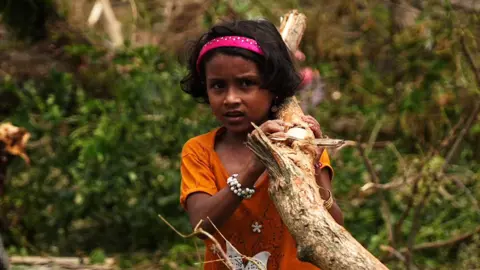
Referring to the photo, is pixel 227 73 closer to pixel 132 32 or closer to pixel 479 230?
pixel 479 230

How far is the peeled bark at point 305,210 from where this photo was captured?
2.12 metres

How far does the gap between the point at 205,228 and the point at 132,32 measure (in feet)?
16.3

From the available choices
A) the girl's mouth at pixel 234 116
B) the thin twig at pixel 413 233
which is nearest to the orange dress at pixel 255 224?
the girl's mouth at pixel 234 116

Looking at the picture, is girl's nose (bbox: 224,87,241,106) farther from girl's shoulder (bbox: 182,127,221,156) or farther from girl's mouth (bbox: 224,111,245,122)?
girl's shoulder (bbox: 182,127,221,156)

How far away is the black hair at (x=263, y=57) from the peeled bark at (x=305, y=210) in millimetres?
324

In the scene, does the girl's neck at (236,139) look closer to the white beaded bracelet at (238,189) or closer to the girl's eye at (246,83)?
the girl's eye at (246,83)

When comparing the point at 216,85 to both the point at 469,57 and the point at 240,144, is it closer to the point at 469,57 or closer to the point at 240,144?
the point at 240,144

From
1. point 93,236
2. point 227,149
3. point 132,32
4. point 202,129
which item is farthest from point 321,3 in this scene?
point 227,149

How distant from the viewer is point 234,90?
2729 millimetres

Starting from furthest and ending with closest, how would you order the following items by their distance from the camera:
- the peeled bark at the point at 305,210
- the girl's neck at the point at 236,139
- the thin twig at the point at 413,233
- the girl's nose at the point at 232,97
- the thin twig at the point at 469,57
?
the thin twig at the point at 469,57, the thin twig at the point at 413,233, the girl's neck at the point at 236,139, the girl's nose at the point at 232,97, the peeled bark at the point at 305,210

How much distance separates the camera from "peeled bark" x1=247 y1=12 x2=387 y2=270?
2.12 meters

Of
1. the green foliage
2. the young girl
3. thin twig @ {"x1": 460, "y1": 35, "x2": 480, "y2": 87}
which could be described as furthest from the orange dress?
the green foliage

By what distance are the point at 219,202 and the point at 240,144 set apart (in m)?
0.31

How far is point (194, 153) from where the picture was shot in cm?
290
